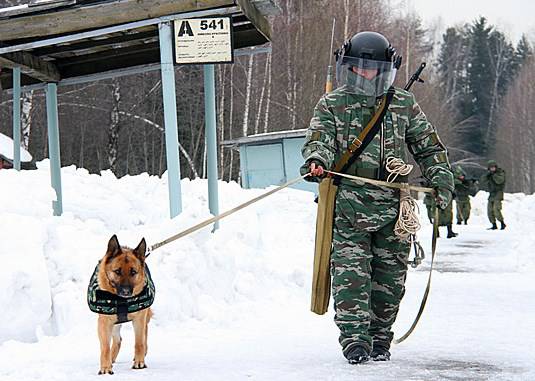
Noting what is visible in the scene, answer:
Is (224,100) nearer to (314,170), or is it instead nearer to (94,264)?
(94,264)

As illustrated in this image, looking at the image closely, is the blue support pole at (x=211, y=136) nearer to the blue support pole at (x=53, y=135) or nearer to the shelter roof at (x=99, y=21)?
the shelter roof at (x=99, y=21)

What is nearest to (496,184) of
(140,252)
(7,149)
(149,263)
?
(7,149)

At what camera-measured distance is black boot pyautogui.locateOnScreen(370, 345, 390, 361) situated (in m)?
5.47

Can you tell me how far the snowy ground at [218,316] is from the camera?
17.0ft

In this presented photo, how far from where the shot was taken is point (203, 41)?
953 centimetres

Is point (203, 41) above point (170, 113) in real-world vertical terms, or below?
above

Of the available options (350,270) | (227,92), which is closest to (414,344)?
(350,270)

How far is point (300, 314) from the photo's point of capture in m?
7.97

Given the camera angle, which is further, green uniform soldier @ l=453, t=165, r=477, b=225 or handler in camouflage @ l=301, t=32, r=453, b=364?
green uniform soldier @ l=453, t=165, r=477, b=225

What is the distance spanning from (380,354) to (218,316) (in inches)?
85.7

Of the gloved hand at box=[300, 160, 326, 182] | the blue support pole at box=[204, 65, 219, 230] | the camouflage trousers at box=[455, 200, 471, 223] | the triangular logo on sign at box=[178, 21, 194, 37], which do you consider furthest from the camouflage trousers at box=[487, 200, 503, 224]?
the gloved hand at box=[300, 160, 326, 182]

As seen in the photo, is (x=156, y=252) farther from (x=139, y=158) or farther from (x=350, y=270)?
(x=139, y=158)

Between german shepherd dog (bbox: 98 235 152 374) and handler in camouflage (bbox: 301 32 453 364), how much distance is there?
1168 mm

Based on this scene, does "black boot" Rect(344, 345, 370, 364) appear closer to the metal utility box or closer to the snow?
the snow
